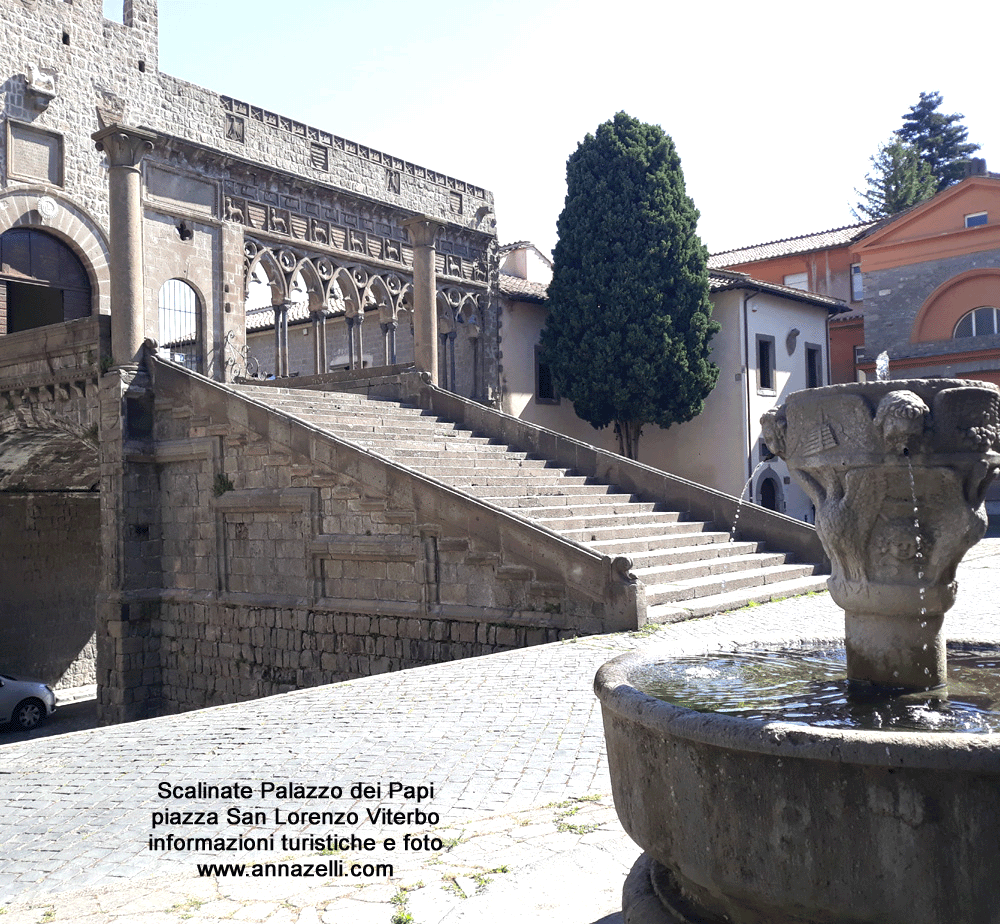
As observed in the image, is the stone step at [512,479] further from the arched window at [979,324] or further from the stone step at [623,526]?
the arched window at [979,324]

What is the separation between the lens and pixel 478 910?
3.44m

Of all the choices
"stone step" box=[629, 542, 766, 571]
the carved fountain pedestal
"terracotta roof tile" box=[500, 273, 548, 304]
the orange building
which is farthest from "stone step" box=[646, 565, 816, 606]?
the orange building

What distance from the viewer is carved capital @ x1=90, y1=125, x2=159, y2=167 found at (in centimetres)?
1391

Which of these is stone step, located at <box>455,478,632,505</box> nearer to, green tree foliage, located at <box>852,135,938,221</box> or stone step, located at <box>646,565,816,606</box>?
stone step, located at <box>646,565,816,606</box>

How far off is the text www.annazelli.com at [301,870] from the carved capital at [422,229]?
1445cm

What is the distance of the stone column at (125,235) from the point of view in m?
13.9

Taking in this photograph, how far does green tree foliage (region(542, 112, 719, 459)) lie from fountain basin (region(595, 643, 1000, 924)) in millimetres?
20846

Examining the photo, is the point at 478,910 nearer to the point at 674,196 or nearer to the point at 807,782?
the point at 807,782

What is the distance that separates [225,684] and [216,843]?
32.3 feet

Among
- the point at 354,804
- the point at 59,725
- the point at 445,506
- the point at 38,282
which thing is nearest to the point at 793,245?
the point at 38,282

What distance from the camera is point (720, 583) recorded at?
449 inches

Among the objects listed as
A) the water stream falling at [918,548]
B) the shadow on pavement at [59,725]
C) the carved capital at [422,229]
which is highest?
the carved capital at [422,229]

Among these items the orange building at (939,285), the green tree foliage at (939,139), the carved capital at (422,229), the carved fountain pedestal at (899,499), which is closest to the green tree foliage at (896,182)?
the green tree foliage at (939,139)

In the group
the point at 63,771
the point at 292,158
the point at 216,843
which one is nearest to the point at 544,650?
the point at 63,771
